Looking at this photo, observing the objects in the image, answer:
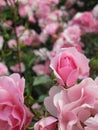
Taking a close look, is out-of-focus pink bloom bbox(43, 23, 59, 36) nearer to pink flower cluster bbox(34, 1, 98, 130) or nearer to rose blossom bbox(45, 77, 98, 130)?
pink flower cluster bbox(34, 1, 98, 130)

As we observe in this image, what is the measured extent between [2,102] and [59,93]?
12 centimetres

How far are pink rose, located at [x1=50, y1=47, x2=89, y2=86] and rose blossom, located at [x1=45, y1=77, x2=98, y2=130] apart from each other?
6 centimetres

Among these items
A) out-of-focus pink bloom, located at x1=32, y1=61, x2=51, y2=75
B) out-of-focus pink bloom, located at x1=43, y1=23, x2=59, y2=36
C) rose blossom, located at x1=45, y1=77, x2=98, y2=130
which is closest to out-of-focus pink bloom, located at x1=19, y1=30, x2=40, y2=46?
out-of-focus pink bloom, located at x1=43, y1=23, x2=59, y2=36

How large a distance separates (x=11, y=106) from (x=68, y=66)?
155 mm

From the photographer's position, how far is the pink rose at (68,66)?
3.49ft

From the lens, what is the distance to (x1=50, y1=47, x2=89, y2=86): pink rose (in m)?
1.06

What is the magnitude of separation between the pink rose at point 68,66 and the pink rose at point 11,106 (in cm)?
9

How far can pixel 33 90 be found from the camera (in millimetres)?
2342

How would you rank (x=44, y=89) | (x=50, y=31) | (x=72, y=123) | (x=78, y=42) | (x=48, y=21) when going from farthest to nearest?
(x=48, y=21)
(x=50, y=31)
(x=78, y=42)
(x=44, y=89)
(x=72, y=123)

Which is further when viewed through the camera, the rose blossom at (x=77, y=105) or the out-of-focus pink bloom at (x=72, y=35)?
the out-of-focus pink bloom at (x=72, y=35)

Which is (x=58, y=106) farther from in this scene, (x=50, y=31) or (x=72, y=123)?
(x=50, y=31)

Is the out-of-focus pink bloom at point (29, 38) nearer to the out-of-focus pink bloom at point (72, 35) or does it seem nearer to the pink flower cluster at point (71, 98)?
the out-of-focus pink bloom at point (72, 35)

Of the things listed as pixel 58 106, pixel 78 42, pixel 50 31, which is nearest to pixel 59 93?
pixel 58 106

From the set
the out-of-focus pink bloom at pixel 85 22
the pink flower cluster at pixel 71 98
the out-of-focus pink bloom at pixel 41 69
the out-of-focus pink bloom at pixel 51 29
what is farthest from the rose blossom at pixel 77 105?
the out-of-focus pink bloom at pixel 51 29
